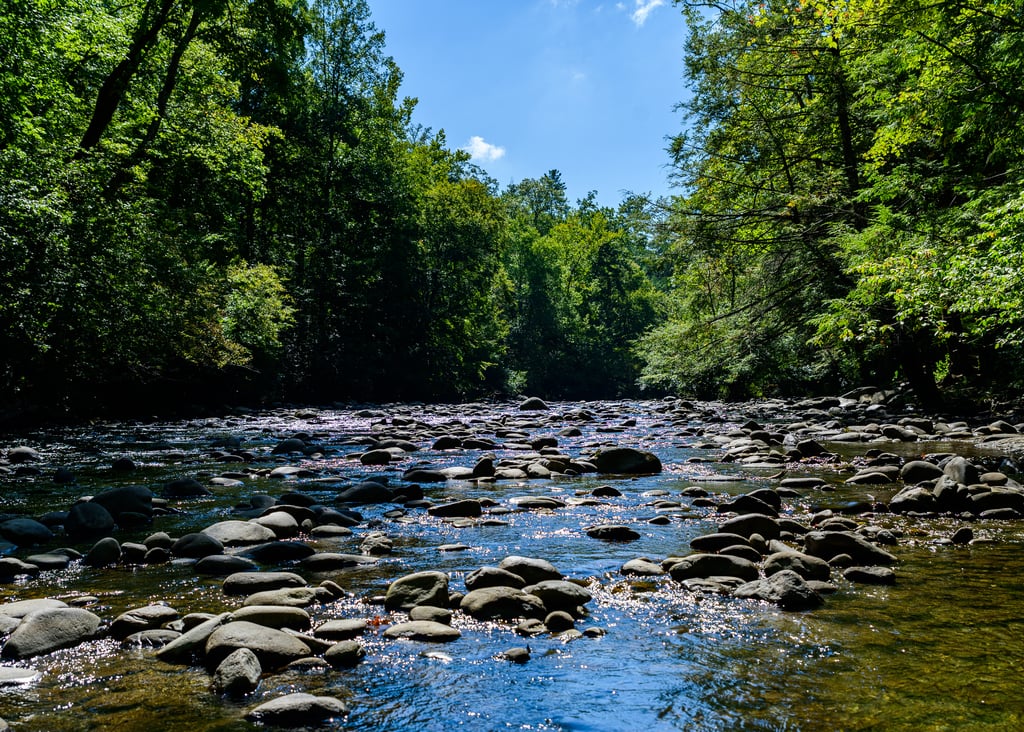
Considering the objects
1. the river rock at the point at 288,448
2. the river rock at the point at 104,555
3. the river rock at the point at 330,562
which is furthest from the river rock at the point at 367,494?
the river rock at the point at 288,448

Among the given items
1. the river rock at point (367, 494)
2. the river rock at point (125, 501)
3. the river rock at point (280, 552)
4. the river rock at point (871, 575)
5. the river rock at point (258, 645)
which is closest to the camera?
the river rock at point (258, 645)

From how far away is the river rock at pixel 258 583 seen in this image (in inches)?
164

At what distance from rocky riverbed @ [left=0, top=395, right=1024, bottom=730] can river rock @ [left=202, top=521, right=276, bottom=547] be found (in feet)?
0.06

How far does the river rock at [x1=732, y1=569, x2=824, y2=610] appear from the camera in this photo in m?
3.72

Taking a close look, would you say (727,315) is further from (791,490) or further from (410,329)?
(410,329)

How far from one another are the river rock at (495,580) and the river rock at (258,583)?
1092 mm

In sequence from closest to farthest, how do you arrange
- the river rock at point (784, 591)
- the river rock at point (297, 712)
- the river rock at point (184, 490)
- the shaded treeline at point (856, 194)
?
the river rock at point (297, 712)
the river rock at point (784, 591)
the river rock at point (184, 490)
the shaded treeline at point (856, 194)

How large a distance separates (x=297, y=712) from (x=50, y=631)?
5.49ft

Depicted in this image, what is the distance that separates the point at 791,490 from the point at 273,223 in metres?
30.9

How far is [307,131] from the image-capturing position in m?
32.3

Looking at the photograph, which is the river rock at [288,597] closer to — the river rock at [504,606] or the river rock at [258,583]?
the river rock at [258,583]

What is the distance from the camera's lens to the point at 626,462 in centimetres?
941

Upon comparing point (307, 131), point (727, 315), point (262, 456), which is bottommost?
point (262, 456)

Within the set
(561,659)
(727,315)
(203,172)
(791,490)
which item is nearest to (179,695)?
(561,659)
